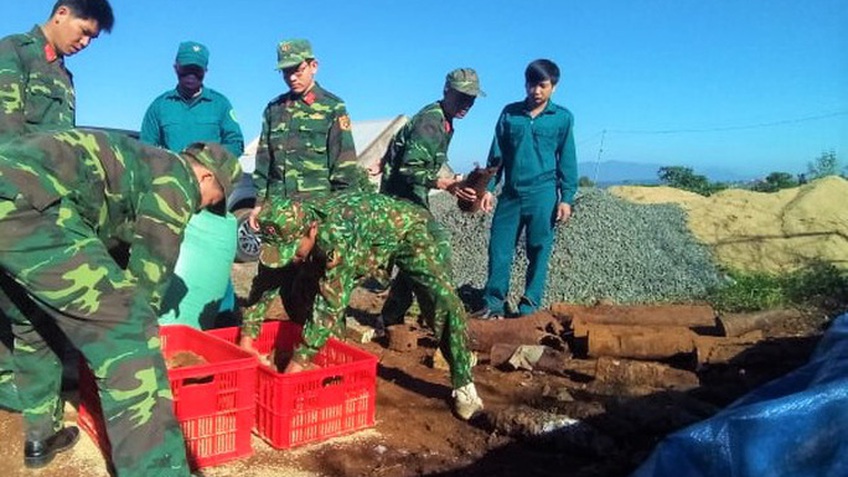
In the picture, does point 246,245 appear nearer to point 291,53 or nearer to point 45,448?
point 291,53

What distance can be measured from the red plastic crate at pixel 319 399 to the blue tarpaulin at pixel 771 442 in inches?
68.7

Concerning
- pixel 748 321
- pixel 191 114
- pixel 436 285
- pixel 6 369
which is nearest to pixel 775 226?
pixel 748 321

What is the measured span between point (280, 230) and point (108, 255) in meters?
0.77

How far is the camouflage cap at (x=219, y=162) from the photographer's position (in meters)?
3.12

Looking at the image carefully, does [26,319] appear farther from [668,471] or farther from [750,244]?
[750,244]

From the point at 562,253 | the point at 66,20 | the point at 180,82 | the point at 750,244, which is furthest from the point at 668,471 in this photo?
the point at 750,244

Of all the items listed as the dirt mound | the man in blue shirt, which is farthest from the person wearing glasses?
the dirt mound

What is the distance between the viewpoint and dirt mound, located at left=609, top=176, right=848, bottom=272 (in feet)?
29.4

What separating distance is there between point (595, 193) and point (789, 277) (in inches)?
119

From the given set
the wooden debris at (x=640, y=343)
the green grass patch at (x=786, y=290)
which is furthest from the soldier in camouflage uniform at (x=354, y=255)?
the green grass patch at (x=786, y=290)

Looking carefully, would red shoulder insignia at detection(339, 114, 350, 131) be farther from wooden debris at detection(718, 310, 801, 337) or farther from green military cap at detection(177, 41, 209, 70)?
wooden debris at detection(718, 310, 801, 337)

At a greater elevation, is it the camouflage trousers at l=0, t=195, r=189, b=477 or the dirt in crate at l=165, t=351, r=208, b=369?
the camouflage trousers at l=0, t=195, r=189, b=477

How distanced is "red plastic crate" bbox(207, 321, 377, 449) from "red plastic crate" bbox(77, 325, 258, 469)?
122mm

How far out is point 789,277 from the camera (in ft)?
27.3
